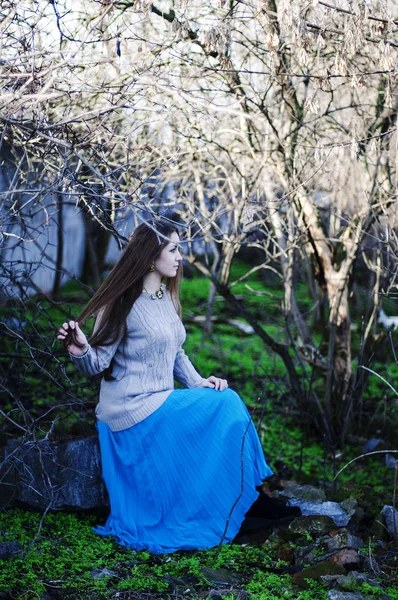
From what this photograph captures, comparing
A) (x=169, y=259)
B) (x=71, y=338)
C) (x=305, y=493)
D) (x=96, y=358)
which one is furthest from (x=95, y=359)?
(x=305, y=493)

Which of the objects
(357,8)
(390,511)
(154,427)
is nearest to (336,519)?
(390,511)

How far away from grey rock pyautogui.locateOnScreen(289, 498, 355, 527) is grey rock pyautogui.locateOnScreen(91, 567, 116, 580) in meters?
1.27

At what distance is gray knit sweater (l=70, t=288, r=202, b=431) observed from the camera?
386 centimetres

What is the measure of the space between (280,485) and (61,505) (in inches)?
63.2

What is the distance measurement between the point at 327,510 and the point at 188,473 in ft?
3.02

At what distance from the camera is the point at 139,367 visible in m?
3.92

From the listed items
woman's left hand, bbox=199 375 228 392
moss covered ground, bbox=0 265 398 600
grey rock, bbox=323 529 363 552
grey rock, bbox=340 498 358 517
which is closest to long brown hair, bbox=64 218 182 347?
moss covered ground, bbox=0 265 398 600

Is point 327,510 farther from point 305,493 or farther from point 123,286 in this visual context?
point 123,286

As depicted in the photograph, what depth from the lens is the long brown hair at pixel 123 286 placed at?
385 cm

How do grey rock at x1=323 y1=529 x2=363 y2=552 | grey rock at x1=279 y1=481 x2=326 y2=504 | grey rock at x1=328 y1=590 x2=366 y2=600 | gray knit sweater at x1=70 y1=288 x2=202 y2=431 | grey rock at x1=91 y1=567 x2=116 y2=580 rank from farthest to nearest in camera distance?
grey rock at x1=279 y1=481 x2=326 y2=504 < gray knit sweater at x1=70 y1=288 x2=202 y2=431 < grey rock at x1=323 y1=529 x2=363 y2=552 < grey rock at x1=91 y1=567 x2=116 y2=580 < grey rock at x1=328 y1=590 x2=366 y2=600

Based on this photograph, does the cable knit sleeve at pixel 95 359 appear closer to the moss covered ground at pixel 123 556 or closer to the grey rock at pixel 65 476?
the moss covered ground at pixel 123 556

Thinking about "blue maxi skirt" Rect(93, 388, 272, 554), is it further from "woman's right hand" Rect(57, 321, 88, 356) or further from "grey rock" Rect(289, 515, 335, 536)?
"woman's right hand" Rect(57, 321, 88, 356)

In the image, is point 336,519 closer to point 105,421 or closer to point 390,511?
point 390,511

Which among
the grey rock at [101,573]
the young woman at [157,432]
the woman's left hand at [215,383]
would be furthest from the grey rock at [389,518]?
the grey rock at [101,573]
